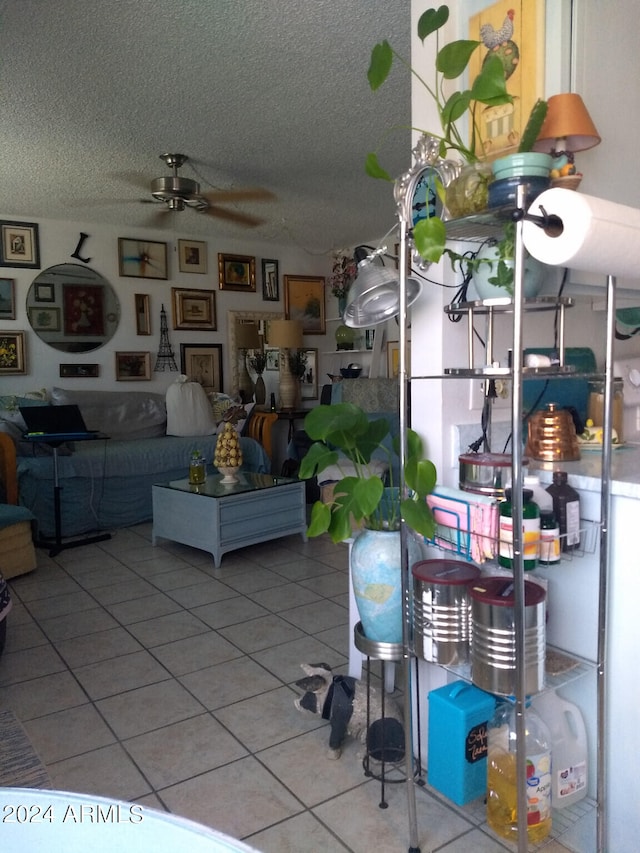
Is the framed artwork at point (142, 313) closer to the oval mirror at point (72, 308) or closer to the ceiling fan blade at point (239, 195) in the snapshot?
the oval mirror at point (72, 308)

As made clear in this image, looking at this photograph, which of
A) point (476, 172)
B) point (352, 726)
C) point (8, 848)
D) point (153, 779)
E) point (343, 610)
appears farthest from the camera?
point (343, 610)

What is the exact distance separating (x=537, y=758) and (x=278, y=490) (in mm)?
2754

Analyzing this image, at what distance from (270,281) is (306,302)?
0.48 m

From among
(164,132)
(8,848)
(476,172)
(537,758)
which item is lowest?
(537,758)

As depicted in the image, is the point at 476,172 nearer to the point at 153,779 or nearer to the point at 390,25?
the point at 390,25

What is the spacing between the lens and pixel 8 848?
671 mm

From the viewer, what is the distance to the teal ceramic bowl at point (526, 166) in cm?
134

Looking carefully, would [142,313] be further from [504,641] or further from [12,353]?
[504,641]

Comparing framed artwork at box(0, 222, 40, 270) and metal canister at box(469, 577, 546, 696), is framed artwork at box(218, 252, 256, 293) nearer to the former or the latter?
framed artwork at box(0, 222, 40, 270)

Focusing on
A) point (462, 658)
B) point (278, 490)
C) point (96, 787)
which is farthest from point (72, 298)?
point (462, 658)

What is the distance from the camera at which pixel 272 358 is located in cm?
675

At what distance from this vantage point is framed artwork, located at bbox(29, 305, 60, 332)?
17.8ft

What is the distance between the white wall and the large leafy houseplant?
437cm

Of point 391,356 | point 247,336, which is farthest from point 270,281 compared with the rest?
point 391,356
